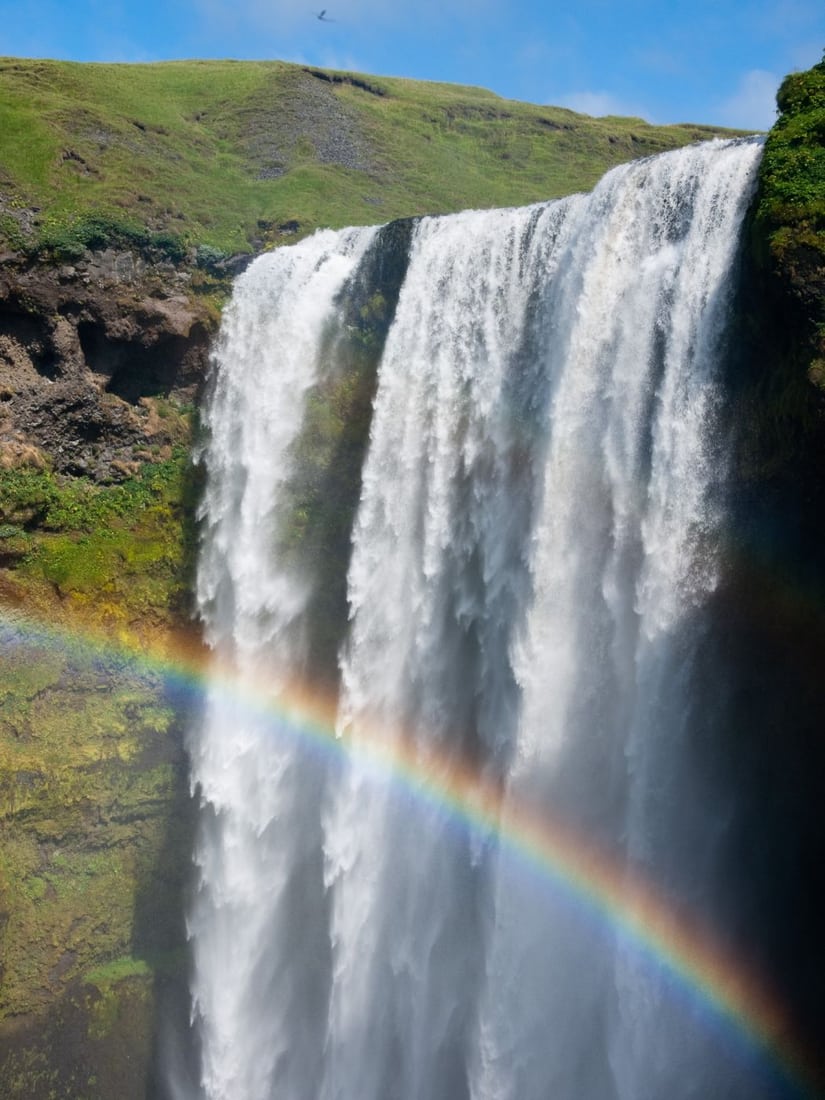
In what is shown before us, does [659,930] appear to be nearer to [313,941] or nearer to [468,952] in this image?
[468,952]

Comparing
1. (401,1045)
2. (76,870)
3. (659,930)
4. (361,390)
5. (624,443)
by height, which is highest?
(361,390)

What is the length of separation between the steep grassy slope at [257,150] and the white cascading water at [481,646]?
23.5 feet

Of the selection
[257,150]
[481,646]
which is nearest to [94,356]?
[481,646]

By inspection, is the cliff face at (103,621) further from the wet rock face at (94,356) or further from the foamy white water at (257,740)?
the foamy white water at (257,740)

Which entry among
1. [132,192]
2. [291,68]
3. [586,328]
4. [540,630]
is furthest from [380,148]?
[540,630]

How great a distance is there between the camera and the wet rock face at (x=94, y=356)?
19.9 m

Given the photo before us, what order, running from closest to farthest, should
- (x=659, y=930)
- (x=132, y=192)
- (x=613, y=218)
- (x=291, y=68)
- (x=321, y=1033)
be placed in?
(x=659, y=930) < (x=613, y=218) < (x=321, y=1033) < (x=132, y=192) < (x=291, y=68)

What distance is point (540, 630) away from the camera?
1409 centimetres

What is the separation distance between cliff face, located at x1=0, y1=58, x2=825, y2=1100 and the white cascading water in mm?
976

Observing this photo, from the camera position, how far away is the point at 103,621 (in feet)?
64.3

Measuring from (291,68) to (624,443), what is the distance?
4103 cm

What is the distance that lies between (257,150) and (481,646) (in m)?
30.3

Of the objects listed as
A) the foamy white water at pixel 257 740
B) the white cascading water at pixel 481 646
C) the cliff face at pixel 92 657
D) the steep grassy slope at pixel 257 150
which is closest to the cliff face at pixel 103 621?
the cliff face at pixel 92 657

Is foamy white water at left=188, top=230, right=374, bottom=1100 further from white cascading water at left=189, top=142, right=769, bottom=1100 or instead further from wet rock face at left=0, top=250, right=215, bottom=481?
wet rock face at left=0, top=250, right=215, bottom=481
